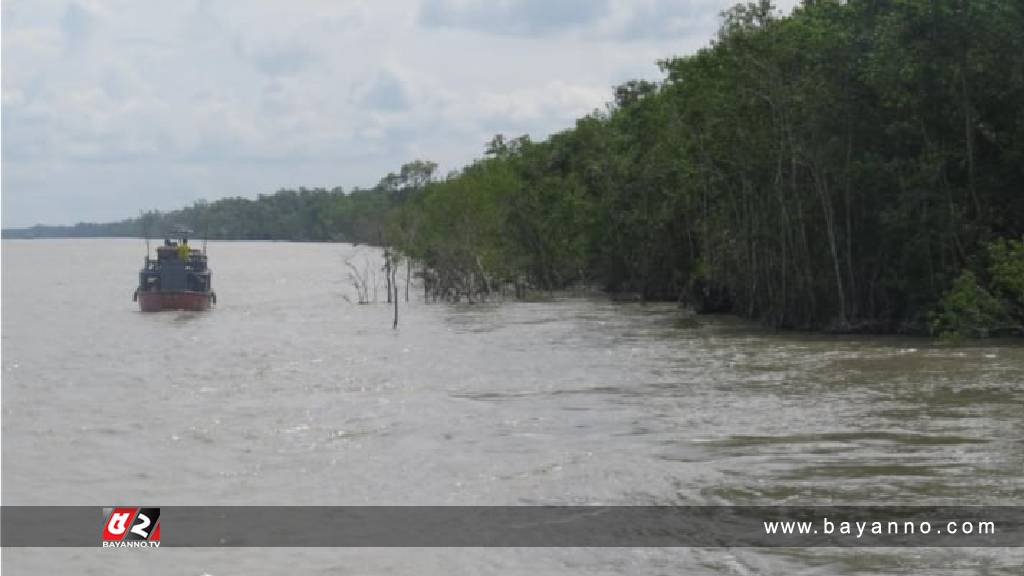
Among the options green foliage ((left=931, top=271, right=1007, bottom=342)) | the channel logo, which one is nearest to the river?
the channel logo

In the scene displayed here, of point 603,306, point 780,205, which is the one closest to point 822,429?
point 780,205

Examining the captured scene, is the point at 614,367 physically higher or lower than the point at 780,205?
lower

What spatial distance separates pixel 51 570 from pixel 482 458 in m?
7.16

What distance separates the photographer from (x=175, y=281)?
56.2 meters

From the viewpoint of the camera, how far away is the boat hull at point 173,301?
184 feet

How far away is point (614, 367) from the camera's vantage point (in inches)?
1195

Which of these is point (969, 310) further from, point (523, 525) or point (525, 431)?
point (523, 525)

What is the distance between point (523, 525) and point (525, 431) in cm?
666

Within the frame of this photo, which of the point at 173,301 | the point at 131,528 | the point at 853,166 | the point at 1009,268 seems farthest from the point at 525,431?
the point at 173,301

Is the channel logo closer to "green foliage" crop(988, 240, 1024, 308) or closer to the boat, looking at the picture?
"green foliage" crop(988, 240, 1024, 308)

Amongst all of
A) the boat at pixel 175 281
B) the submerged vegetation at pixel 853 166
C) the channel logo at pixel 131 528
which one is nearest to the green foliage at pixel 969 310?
the submerged vegetation at pixel 853 166

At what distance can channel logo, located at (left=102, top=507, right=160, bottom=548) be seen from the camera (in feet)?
45.3

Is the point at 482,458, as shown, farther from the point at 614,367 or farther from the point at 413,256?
the point at 413,256

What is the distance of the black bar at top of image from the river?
0.40m
